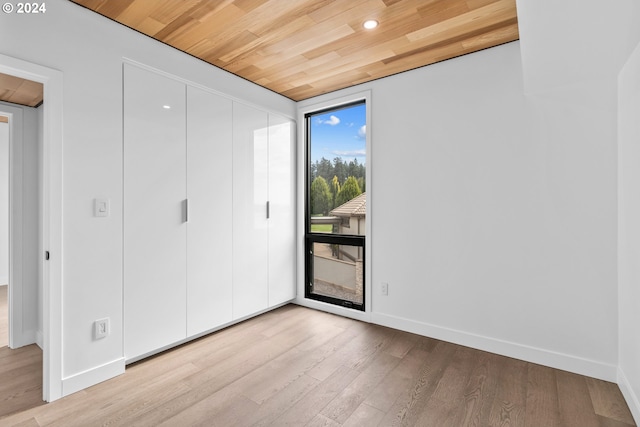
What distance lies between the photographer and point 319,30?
2279 mm

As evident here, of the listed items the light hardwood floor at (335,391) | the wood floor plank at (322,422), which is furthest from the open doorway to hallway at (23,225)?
the wood floor plank at (322,422)

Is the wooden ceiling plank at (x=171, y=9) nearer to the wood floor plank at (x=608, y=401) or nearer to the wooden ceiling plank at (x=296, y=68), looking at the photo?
the wooden ceiling plank at (x=296, y=68)

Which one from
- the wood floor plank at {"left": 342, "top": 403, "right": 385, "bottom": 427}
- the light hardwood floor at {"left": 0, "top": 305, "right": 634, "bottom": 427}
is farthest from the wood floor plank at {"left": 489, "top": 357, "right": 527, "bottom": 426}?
the wood floor plank at {"left": 342, "top": 403, "right": 385, "bottom": 427}

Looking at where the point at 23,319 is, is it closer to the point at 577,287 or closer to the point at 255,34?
the point at 255,34

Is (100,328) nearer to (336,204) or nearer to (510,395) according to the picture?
(336,204)

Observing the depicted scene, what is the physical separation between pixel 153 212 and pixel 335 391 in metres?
1.85

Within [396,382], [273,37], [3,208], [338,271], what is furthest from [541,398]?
[3,208]

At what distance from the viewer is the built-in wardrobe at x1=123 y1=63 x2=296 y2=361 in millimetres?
2330

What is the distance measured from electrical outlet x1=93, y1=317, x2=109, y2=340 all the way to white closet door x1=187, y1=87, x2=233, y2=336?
A: 2.04 feet

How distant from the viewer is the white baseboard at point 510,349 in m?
2.15

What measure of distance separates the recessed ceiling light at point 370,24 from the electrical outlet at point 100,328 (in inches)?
108

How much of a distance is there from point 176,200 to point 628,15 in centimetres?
294

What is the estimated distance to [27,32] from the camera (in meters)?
1.84

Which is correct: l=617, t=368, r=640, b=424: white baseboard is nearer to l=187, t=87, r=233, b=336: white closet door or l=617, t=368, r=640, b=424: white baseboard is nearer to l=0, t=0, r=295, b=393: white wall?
l=187, t=87, r=233, b=336: white closet door
